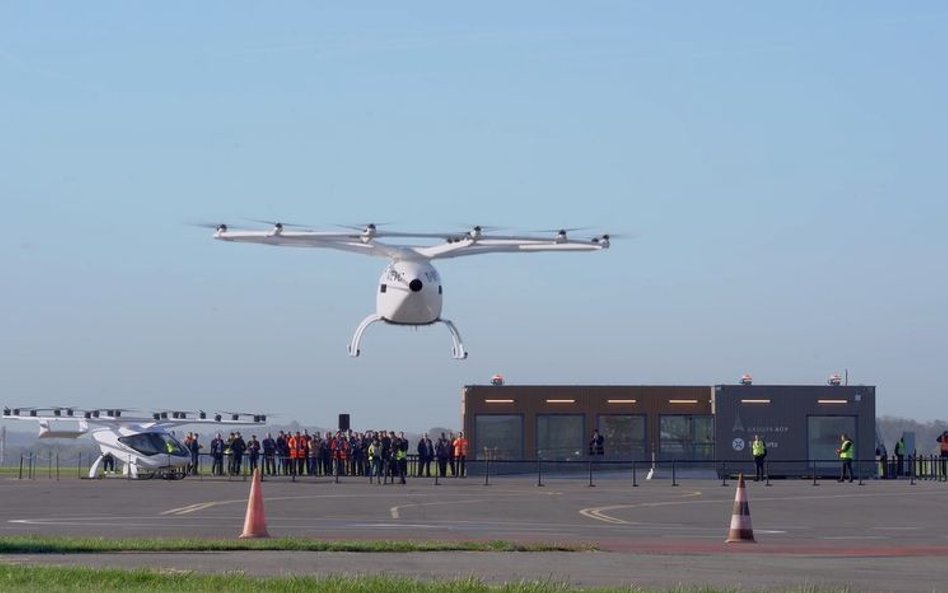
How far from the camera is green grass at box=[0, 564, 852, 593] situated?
13.3 metres

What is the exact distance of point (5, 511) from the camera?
97.4ft

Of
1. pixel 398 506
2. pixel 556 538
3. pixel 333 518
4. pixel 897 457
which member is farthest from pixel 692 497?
pixel 897 457

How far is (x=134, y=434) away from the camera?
5475 cm

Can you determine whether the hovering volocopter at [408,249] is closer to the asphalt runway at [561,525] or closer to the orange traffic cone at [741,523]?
the asphalt runway at [561,525]

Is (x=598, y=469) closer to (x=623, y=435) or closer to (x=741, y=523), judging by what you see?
(x=623, y=435)

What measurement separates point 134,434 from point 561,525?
31.1 meters

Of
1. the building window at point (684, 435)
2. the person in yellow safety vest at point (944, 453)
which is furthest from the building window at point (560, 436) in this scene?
the person in yellow safety vest at point (944, 453)

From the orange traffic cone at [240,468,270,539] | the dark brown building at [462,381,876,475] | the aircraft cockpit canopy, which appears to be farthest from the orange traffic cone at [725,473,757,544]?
the aircraft cockpit canopy

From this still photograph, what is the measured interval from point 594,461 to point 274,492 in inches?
644

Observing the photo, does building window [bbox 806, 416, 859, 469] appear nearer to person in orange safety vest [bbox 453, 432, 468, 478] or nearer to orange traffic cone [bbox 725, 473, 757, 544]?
person in orange safety vest [bbox 453, 432, 468, 478]

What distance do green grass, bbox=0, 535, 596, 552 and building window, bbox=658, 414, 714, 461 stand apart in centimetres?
3521

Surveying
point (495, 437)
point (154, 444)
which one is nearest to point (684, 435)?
point (495, 437)

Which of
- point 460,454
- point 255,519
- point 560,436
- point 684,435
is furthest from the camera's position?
point 560,436

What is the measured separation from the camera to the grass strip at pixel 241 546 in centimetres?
1853
